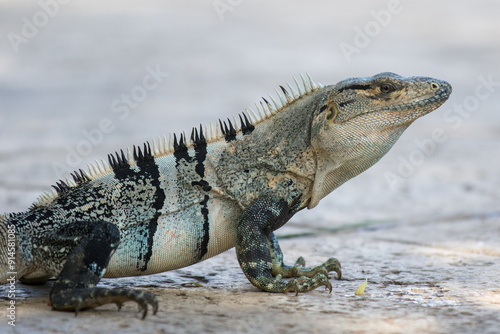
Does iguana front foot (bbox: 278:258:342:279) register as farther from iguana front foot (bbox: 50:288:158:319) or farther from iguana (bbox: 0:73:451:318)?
iguana front foot (bbox: 50:288:158:319)

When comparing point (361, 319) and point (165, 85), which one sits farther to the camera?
point (165, 85)

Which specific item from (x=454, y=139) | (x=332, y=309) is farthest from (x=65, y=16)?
(x=332, y=309)

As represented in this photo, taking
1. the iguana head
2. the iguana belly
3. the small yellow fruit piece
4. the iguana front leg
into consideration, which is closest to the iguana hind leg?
the iguana belly

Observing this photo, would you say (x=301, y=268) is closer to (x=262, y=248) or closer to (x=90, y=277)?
(x=262, y=248)

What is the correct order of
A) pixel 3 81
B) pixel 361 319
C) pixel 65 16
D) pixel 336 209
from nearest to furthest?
pixel 361 319
pixel 336 209
pixel 3 81
pixel 65 16

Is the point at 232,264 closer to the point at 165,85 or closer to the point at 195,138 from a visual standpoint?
the point at 195,138

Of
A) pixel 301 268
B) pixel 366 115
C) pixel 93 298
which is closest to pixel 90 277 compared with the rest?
pixel 93 298

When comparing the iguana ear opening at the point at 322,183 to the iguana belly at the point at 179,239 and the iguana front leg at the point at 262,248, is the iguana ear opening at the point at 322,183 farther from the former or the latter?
the iguana belly at the point at 179,239
